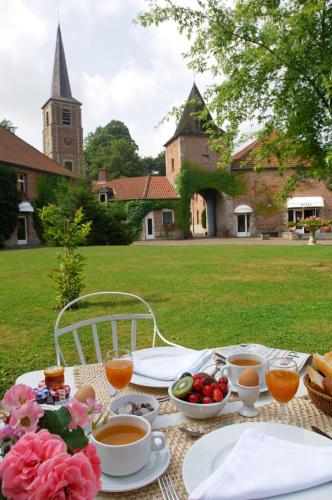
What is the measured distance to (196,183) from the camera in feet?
107

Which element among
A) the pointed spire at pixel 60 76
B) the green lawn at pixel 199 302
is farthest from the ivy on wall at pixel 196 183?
the pointed spire at pixel 60 76

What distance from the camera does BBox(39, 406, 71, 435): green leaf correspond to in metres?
0.78

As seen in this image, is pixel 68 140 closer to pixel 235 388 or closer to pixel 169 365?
pixel 169 365

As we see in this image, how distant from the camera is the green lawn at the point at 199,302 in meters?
5.12

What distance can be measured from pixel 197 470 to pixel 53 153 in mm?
47343

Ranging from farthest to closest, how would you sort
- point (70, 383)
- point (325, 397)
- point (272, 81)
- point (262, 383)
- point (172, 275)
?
point (172, 275) → point (272, 81) → point (70, 383) → point (262, 383) → point (325, 397)

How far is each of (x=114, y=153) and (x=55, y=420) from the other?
182 ft

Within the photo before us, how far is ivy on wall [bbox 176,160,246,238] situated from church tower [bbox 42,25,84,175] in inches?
653

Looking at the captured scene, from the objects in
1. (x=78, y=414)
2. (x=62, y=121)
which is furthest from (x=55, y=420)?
(x=62, y=121)

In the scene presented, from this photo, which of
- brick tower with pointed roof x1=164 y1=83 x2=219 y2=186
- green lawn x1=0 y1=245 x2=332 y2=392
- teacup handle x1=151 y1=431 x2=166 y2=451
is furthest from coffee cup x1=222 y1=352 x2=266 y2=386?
brick tower with pointed roof x1=164 y1=83 x2=219 y2=186

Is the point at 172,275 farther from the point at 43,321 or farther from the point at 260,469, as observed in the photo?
the point at 260,469

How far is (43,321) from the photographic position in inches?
251

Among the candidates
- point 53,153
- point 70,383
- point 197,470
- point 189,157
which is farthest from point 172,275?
point 53,153

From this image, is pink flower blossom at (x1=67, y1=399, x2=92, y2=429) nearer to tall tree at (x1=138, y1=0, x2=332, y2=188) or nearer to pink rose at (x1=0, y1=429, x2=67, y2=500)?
pink rose at (x1=0, y1=429, x2=67, y2=500)
